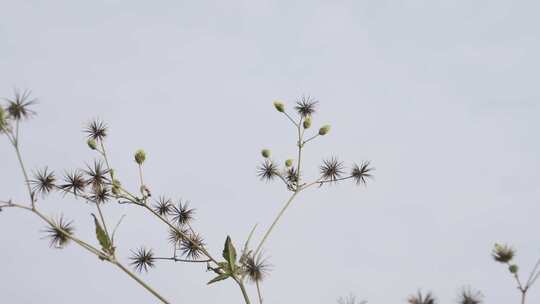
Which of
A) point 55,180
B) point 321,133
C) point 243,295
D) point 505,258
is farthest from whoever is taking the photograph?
point 321,133

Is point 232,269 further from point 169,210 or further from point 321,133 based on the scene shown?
point 321,133

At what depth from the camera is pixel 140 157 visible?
7.74 metres

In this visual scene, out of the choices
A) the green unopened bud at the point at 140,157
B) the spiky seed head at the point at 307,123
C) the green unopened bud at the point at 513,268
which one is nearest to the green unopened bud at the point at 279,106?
the spiky seed head at the point at 307,123

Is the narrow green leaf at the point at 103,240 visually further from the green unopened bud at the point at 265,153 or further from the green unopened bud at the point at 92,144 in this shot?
the green unopened bud at the point at 265,153

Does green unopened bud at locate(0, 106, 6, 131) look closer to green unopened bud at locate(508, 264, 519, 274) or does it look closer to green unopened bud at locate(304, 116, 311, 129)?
green unopened bud at locate(304, 116, 311, 129)

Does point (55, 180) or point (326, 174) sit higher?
point (326, 174)

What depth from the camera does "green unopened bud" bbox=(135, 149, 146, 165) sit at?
305 inches

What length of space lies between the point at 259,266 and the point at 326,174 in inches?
76.0

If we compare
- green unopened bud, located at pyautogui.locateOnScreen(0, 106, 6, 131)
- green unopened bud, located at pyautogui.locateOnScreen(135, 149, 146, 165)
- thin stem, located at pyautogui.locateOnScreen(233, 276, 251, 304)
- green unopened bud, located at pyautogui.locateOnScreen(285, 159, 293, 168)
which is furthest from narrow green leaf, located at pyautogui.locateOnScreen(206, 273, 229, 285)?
green unopened bud, located at pyautogui.locateOnScreen(0, 106, 6, 131)

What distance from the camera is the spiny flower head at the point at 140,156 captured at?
25.4 feet

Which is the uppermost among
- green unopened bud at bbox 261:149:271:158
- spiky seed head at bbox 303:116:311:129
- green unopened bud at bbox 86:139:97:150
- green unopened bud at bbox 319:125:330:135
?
spiky seed head at bbox 303:116:311:129

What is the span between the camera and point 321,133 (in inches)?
348

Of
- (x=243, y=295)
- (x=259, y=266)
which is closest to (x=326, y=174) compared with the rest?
(x=259, y=266)

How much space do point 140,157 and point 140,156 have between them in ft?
0.04
